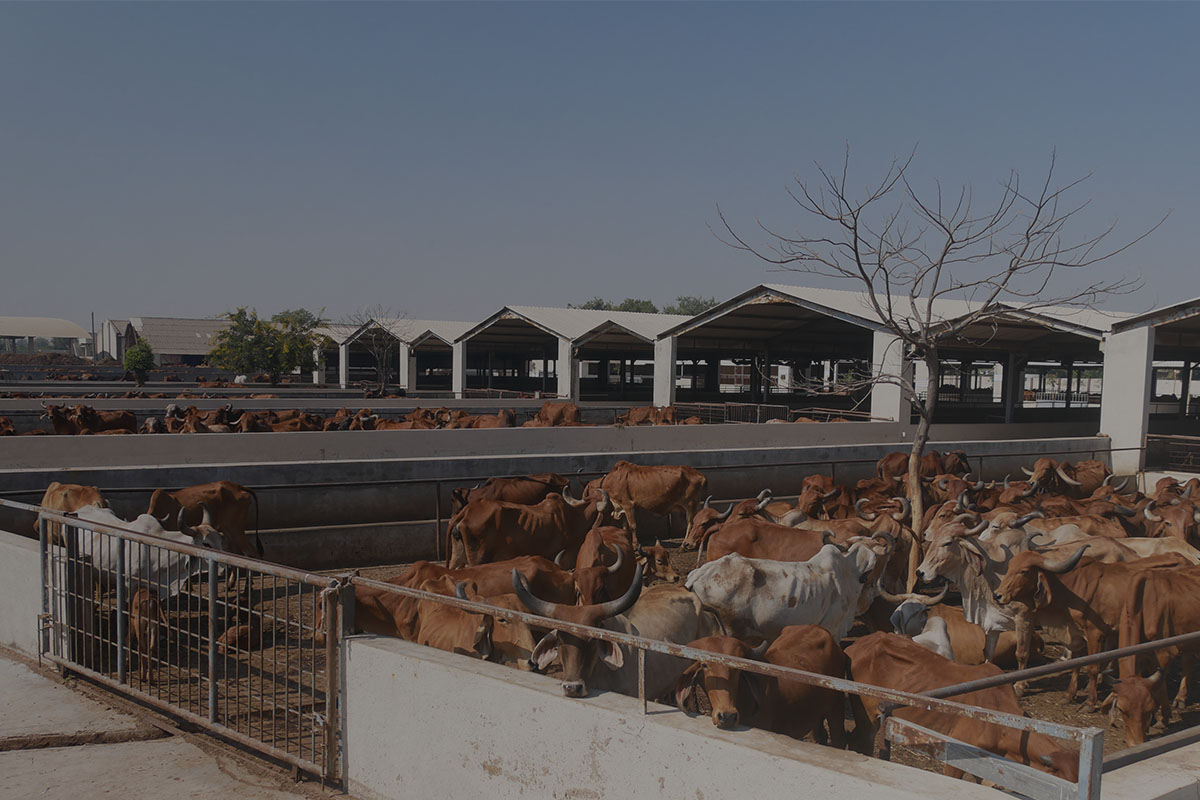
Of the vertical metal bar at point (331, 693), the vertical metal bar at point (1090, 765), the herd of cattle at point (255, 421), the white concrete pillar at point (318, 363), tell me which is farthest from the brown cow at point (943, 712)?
the white concrete pillar at point (318, 363)

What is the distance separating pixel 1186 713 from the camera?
26.5 feet

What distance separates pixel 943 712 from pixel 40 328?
445ft

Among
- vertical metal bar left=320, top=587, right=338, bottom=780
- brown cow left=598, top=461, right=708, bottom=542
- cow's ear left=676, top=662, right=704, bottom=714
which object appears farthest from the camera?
brown cow left=598, top=461, right=708, bottom=542

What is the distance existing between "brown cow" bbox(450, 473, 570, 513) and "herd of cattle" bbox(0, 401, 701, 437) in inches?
252

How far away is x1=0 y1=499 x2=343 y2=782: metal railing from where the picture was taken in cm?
550

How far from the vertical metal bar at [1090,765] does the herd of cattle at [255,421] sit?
695 inches

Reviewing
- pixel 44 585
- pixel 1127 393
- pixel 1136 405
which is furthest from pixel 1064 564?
pixel 1127 393

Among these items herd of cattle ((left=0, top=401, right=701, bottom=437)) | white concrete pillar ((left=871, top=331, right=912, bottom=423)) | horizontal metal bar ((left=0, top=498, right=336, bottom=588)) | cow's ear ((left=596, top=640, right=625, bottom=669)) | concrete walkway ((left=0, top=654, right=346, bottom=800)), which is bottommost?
concrete walkway ((left=0, top=654, right=346, bottom=800))

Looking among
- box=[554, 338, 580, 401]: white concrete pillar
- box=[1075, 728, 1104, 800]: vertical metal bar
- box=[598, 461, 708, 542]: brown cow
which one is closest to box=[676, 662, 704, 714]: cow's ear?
box=[1075, 728, 1104, 800]: vertical metal bar

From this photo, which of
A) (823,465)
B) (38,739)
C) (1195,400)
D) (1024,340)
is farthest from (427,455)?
(1195,400)

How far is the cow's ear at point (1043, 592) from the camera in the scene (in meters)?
8.46

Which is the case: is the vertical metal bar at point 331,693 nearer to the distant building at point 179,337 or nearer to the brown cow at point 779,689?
the brown cow at point 779,689

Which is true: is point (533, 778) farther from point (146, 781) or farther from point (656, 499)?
point (656, 499)

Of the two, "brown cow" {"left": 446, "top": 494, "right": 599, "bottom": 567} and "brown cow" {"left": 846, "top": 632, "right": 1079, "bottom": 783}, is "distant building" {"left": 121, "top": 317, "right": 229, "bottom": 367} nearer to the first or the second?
"brown cow" {"left": 446, "top": 494, "right": 599, "bottom": 567}
